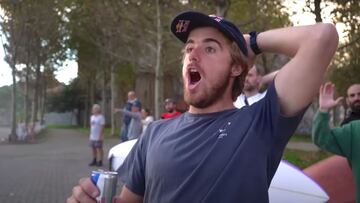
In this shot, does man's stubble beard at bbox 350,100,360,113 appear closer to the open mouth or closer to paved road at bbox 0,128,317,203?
the open mouth

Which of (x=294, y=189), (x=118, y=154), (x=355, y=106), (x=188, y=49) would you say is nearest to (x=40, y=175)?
(x=118, y=154)

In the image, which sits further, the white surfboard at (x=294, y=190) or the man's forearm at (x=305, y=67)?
the white surfboard at (x=294, y=190)

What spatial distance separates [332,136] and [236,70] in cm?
154

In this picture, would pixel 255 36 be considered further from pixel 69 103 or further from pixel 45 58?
pixel 69 103

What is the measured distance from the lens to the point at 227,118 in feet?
8.32

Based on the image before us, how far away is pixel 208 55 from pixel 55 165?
49.0 feet

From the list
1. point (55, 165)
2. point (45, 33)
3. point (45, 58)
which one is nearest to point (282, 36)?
point (55, 165)

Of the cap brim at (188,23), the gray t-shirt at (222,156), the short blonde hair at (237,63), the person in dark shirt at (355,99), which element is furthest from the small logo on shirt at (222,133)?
the person in dark shirt at (355,99)

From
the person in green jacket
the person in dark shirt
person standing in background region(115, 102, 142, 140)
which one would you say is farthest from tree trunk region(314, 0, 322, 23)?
the person in green jacket

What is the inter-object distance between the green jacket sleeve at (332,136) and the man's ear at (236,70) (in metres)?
1.48

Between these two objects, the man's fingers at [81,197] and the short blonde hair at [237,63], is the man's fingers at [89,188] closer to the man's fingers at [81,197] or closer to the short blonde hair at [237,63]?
the man's fingers at [81,197]

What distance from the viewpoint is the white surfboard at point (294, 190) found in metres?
4.47

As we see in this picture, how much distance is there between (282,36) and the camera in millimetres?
2592

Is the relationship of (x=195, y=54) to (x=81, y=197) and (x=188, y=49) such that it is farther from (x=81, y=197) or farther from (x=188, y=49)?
(x=81, y=197)
